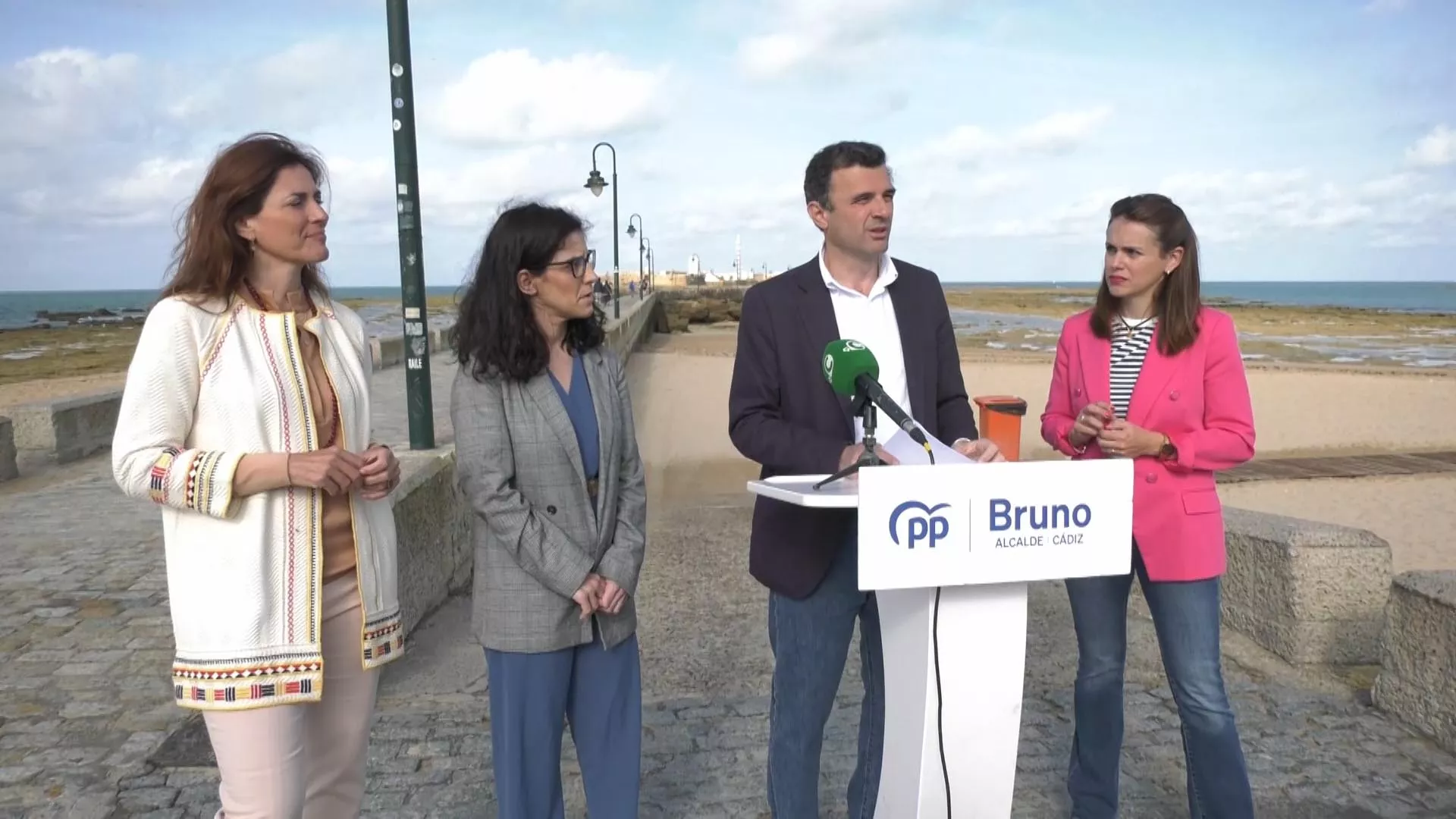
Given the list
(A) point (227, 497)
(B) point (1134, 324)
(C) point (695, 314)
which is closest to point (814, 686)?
(B) point (1134, 324)

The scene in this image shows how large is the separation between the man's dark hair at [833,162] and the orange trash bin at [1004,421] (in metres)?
0.83

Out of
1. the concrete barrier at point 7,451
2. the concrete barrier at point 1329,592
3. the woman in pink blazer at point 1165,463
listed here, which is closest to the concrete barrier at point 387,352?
the concrete barrier at point 7,451

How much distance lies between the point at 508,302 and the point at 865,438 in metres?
1.08

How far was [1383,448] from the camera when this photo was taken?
15.2 meters

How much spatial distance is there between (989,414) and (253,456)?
2197mm

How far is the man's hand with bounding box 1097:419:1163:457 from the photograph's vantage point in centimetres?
311

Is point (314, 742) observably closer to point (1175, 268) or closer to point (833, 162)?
point (833, 162)

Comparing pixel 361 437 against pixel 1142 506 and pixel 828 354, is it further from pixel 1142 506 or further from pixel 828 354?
pixel 1142 506

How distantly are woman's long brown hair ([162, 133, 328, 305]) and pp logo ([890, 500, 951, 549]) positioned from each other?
1639 mm

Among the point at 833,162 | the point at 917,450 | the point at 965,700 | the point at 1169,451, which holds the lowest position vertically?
the point at 965,700

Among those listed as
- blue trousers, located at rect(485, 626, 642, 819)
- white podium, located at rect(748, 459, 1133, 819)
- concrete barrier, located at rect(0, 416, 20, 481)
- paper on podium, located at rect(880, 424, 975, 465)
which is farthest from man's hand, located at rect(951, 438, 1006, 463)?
concrete barrier, located at rect(0, 416, 20, 481)

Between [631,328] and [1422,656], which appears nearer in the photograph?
[1422,656]

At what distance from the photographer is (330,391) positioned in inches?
103

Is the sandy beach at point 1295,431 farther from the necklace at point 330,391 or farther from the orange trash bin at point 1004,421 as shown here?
the necklace at point 330,391
